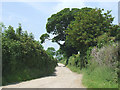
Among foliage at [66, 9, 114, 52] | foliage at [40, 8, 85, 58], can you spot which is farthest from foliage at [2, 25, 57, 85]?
foliage at [40, 8, 85, 58]

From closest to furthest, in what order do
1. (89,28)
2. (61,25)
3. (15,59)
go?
(15,59)
(89,28)
(61,25)

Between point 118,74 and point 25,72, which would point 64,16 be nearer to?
point 25,72

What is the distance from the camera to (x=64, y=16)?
1476 inches

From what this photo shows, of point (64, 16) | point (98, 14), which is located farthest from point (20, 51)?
point (64, 16)

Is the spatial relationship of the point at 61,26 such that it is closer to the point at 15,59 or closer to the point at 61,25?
the point at 61,25

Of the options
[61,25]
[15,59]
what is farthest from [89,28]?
[61,25]

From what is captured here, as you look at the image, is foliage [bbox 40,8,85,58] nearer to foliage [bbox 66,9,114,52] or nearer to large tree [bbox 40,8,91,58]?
large tree [bbox 40,8,91,58]

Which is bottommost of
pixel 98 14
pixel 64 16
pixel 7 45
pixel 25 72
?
pixel 25 72

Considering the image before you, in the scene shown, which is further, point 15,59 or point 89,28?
point 89,28

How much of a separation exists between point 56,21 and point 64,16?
260 cm

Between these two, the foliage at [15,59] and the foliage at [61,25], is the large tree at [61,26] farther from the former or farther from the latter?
the foliage at [15,59]

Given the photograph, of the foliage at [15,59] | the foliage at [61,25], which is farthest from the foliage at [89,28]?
the foliage at [61,25]

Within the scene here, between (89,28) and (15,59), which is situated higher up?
(89,28)

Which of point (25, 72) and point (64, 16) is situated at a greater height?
point (64, 16)
